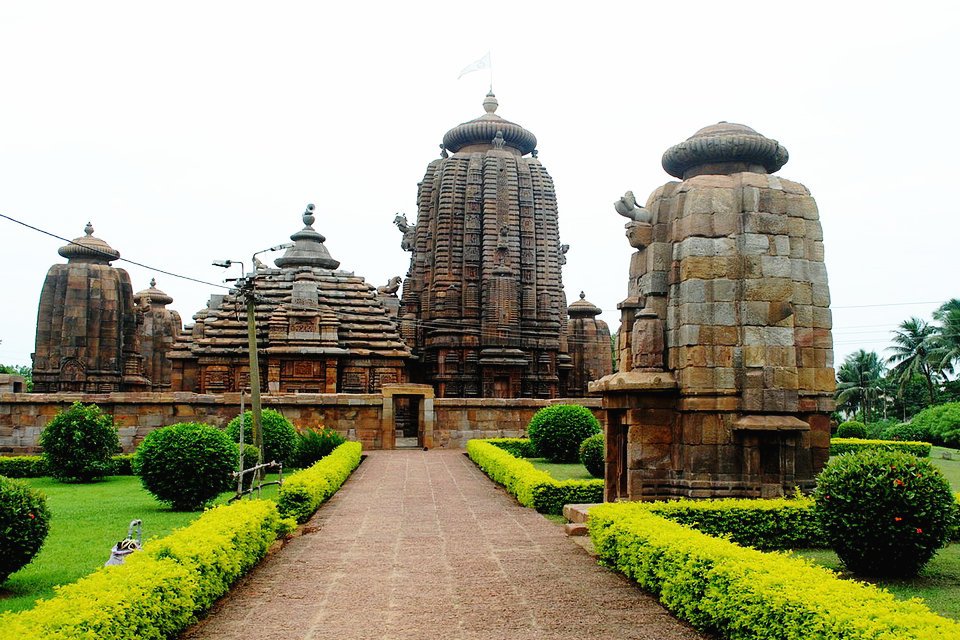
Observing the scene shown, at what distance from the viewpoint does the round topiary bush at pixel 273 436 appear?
767 inches

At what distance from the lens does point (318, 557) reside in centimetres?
927

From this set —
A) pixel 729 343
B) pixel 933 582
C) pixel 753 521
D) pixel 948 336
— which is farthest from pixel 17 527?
pixel 948 336

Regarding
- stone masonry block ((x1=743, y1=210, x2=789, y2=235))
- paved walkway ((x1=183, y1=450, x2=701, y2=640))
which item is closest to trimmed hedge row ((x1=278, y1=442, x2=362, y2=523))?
paved walkway ((x1=183, y1=450, x2=701, y2=640))

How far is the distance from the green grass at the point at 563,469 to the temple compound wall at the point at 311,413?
12.4 ft

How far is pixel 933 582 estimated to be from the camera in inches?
317

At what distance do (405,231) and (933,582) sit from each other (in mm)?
35010

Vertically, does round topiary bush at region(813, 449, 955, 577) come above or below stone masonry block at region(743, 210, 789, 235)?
below

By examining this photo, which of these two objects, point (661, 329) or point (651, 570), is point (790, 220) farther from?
point (651, 570)

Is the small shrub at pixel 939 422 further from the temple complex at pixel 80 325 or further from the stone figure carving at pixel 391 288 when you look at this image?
the temple complex at pixel 80 325

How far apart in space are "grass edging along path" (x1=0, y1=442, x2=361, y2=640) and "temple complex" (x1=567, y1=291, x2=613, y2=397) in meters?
32.2

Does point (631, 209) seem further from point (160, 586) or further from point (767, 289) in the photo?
point (160, 586)

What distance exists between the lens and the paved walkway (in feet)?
21.1

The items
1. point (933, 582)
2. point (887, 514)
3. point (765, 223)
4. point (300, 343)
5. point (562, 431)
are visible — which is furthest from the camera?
point (300, 343)

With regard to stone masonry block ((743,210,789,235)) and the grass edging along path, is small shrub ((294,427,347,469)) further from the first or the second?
stone masonry block ((743,210,789,235))
